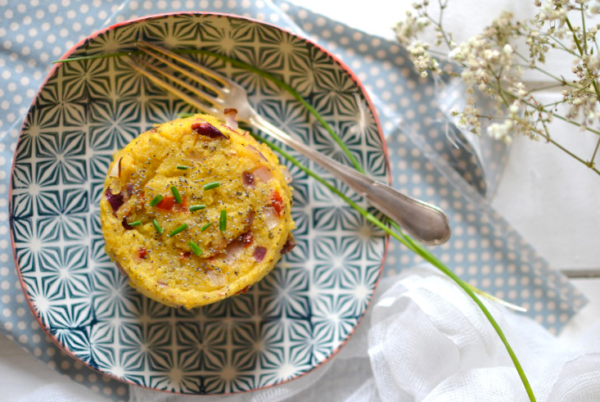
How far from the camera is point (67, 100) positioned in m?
2.20

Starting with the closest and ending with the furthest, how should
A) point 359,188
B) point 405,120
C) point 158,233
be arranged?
point 158,233 < point 359,188 < point 405,120

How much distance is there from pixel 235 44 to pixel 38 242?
1.06 m

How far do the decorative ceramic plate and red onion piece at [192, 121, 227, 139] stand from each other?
0.29 meters

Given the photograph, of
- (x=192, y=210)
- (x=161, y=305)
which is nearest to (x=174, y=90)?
(x=192, y=210)

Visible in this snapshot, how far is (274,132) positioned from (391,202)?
0.52 meters

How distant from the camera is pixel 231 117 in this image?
7.21ft

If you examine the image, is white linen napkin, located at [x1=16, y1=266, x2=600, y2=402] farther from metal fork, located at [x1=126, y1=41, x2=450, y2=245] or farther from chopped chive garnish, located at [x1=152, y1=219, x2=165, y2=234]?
chopped chive garnish, located at [x1=152, y1=219, x2=165, y2=234]

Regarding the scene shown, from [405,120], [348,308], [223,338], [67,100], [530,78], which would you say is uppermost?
[530,78]

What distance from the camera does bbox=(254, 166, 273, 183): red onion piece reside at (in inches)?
80.2

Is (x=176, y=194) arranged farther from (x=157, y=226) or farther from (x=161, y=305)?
(x=161, y=305)

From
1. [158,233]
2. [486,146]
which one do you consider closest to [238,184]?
[158,233]

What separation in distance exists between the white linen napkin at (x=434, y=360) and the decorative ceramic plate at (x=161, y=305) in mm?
132

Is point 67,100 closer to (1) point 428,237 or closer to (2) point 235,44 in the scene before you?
(2) point 235,44

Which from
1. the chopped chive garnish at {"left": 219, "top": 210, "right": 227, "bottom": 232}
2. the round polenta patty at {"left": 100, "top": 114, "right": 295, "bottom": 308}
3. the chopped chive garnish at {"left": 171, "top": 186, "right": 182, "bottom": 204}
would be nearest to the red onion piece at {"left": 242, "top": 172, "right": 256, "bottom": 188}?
the round polenta patty at {"left": 100, "top": 114, "right": 295, "bottom": 308}
